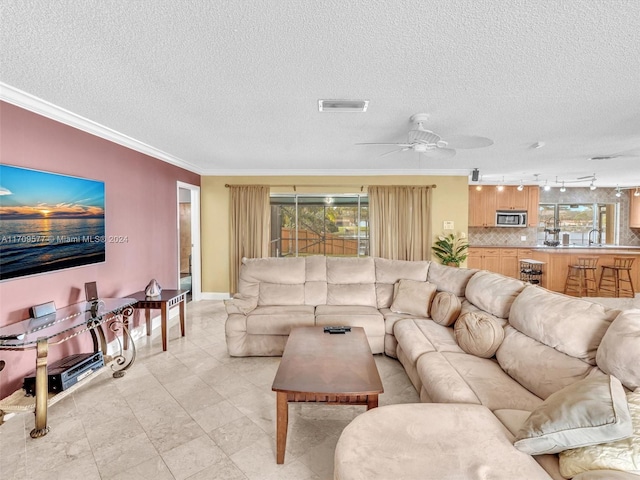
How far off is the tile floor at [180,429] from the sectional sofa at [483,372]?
50 centimetres

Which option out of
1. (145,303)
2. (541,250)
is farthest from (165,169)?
(541,250)

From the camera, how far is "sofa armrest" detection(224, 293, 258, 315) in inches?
132

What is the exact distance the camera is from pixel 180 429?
2.09 meters

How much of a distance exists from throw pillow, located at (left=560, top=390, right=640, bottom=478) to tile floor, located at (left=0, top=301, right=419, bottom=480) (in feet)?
3.84

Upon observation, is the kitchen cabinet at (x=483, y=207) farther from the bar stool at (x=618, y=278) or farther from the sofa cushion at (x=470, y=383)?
the sofa cushion at (x=470, y=383)

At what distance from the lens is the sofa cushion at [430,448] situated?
118 centimetres

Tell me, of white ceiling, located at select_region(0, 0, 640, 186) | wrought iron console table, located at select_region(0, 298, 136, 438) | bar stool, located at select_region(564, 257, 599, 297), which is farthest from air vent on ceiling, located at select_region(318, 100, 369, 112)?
bar stool, located at select_region(564, 257, 599, 297)

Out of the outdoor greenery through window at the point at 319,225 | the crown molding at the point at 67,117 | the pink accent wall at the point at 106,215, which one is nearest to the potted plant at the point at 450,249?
the outdoor greenery through window at the point at 319,225

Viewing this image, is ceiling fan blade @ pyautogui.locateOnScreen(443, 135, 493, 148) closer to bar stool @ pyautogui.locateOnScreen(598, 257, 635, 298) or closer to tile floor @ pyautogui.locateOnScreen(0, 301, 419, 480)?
tile floor @ pyautogui.locateOnScreen(0, 301, 419, 480)

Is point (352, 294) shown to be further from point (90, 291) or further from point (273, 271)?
point (90, 291)

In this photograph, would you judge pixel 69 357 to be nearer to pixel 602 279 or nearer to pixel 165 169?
pixel 165 169

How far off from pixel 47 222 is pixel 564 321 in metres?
3.97

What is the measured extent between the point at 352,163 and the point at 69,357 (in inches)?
167

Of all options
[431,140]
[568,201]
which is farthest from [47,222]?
[568,201]
